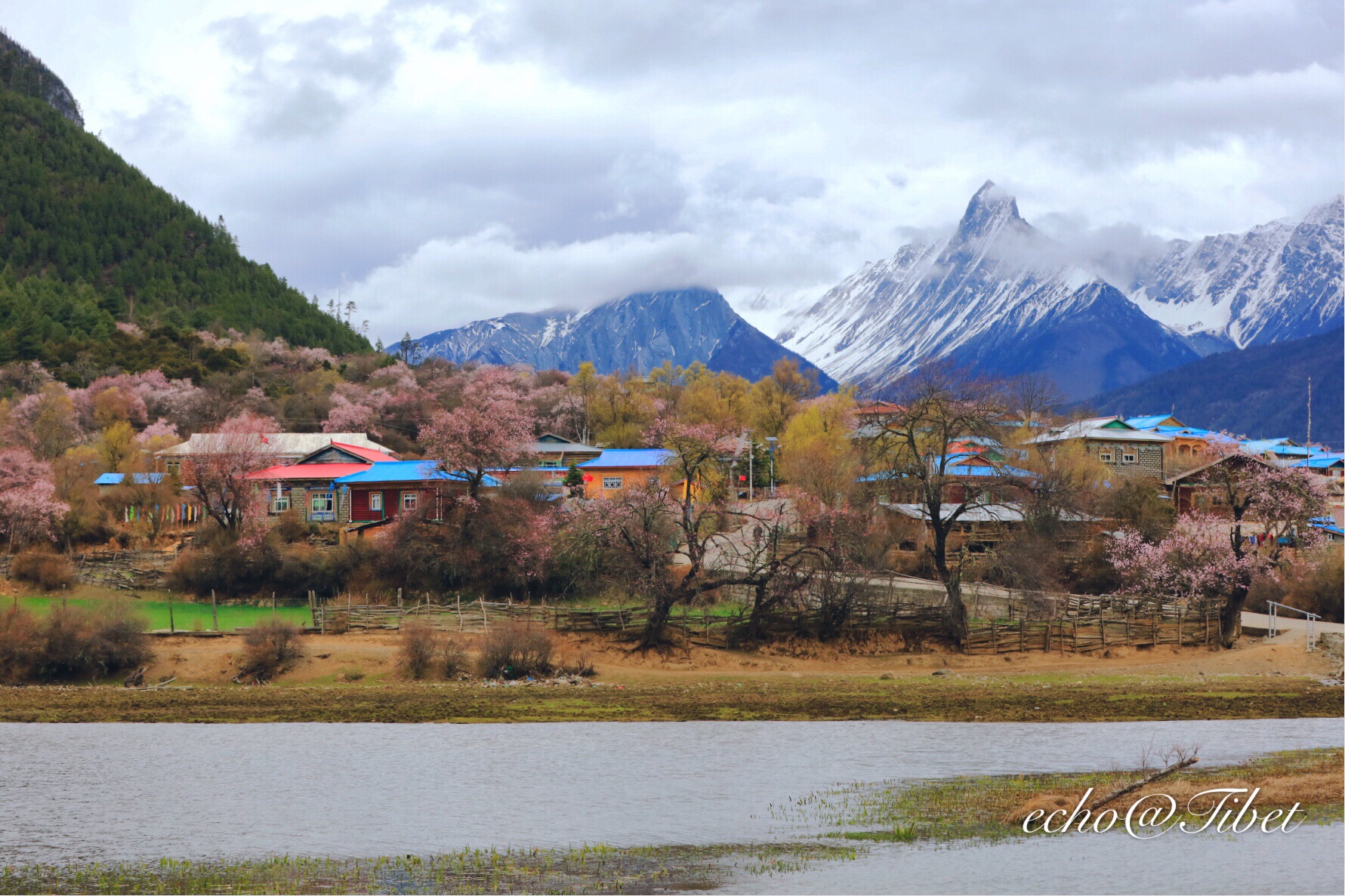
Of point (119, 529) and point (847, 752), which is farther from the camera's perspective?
point (119, 529)

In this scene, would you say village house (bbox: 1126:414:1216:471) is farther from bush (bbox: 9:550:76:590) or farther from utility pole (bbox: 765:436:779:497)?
bush (bbox: 9:550:76:590)

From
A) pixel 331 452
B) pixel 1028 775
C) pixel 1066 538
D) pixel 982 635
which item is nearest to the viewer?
pixel 1028 775

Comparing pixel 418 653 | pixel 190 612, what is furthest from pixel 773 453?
pixel 418 653

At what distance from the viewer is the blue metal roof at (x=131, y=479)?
248 ft

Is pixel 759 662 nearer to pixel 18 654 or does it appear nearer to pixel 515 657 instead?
pixel 515 657

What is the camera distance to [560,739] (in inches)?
1265

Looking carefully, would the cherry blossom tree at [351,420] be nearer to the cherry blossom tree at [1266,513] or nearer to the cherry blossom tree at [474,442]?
the cherry blossom tree at [474,442]

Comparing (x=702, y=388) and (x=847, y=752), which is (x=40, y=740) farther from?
(x=702, y=388)

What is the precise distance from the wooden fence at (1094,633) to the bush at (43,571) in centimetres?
4272

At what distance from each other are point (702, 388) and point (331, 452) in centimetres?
4320

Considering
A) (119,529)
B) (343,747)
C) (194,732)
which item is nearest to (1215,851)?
(343,747)

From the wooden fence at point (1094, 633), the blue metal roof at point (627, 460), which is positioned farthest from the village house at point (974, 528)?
the blue metal roof at point (627, 460)

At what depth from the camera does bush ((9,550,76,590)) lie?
194ft

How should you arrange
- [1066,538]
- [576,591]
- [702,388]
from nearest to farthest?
[576,591]
[1066,538]
[702,388]
